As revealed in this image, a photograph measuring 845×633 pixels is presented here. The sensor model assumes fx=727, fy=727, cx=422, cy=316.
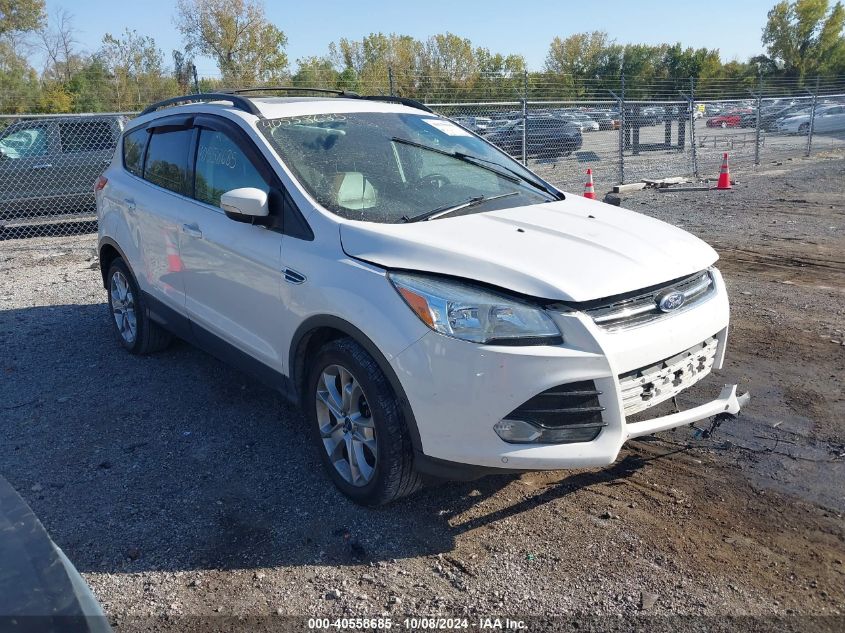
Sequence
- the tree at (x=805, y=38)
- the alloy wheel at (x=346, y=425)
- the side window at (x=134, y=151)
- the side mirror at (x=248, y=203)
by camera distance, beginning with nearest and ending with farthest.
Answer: the alloy wheel at (x=346, y=425)
the side mirror at (x=248, y=203)
the side window at (x=134, y=151)
the tree at (x=805, y=38)

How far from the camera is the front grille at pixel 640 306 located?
3.02 m

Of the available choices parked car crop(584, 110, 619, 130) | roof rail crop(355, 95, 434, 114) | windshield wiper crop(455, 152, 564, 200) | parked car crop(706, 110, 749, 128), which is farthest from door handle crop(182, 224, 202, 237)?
parked car crop(706, 110, 749, 128)

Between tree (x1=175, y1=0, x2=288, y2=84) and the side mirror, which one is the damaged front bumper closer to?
the side mirror

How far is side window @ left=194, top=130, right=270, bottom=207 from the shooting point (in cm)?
411

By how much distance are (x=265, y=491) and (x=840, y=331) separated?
4.56m

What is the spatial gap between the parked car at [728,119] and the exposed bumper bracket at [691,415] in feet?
63.8

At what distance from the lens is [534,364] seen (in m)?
2.88

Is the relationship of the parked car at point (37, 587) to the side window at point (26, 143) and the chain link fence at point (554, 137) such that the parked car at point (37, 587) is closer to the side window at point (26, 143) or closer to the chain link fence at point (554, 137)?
the chain link fence at point (554, 137)

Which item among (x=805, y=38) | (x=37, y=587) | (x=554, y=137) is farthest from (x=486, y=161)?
(x=805, y=38)

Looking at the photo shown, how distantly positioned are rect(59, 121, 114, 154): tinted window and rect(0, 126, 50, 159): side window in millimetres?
278

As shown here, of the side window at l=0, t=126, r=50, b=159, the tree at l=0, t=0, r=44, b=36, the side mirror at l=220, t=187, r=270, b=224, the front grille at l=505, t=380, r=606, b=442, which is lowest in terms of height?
the front grille at l=505, t=380, r=606, b=442

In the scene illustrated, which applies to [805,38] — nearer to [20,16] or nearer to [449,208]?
[20,16]

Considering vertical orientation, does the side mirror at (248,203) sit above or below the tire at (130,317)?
above

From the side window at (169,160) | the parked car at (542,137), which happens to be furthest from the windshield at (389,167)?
the parked car at (542,137)
